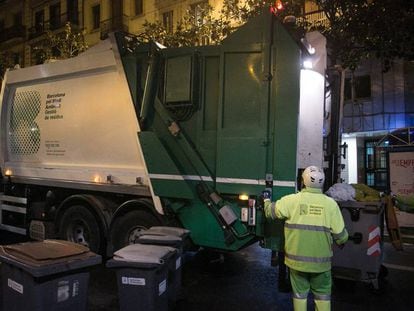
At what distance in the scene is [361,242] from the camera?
485cm

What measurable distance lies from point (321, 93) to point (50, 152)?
13.6 feet

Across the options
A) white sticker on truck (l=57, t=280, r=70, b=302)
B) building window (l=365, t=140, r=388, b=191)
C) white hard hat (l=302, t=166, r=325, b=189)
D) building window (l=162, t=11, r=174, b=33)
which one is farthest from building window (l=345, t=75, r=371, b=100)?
white sticker on truck (l=57, t=280, r=70, b=302)

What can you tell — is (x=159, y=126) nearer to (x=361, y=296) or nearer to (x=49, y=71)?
(x=49, y=71)

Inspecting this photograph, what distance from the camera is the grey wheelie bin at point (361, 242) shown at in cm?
482

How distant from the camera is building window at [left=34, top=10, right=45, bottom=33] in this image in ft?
100

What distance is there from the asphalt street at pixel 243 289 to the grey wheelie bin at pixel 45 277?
4.32 ft

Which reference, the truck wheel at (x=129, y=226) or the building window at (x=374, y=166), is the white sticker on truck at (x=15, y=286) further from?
the building window at (x=374, y=166)

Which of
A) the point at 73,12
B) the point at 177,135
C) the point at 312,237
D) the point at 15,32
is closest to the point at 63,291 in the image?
the point at 312,237

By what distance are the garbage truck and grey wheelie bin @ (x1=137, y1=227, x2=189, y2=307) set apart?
0.55 meters

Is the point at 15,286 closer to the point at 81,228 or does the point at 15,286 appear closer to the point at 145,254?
the point at 145,254

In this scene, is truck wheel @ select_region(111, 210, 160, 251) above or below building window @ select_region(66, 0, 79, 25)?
below

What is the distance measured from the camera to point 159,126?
547 centimetres

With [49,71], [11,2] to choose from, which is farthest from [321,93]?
[11,2]

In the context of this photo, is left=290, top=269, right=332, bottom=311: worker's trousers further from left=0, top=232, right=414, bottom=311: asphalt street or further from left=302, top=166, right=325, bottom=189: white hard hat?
left=0, top=232, right=414, bottom=311: asphalt street
